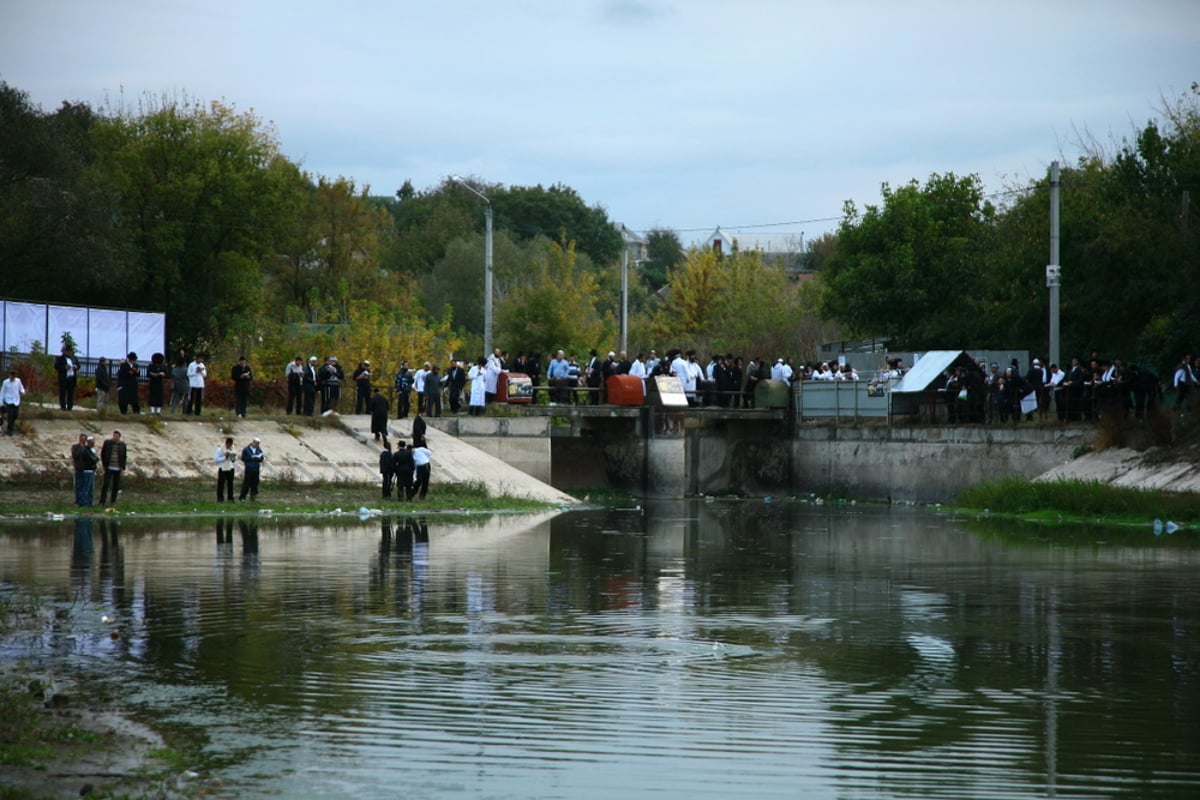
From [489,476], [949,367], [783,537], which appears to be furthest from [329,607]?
[949,367]

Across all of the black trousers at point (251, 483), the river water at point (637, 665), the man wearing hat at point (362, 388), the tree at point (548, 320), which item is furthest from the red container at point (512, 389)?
the tree at point (548, 320)

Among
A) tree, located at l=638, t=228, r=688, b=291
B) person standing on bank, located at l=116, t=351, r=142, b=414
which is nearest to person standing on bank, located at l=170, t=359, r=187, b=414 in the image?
person standing on bank, located at l=116, t=351, r=142, b=414

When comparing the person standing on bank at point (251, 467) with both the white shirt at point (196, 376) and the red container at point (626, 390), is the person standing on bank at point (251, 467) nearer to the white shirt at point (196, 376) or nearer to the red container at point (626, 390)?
the white shirt at point (196, 376)

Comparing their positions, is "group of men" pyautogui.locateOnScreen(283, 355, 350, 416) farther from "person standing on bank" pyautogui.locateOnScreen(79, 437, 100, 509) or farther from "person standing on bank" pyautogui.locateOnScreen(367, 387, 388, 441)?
"person standing on bank" pyautogui.locateOnScreen(79, 437, 100, 509)

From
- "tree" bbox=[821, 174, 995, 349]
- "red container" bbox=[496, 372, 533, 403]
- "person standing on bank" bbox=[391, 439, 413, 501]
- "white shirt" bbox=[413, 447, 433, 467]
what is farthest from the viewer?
"tree" bbox=[821, 174, 995, 349]

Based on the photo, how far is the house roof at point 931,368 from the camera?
45.0 meters

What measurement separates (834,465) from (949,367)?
588 cm

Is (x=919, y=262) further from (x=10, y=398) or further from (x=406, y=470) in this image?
(x=10, y=398)

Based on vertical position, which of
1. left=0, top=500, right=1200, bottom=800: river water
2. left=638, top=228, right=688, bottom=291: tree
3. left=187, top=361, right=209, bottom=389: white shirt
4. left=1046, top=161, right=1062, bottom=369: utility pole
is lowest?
left=0, top=500, right=1200, bottom=800: river water

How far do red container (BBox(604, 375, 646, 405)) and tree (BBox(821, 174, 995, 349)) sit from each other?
11964 mm

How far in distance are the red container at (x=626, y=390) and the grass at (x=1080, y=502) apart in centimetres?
1248

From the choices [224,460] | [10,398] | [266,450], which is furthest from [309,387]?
[10,398]

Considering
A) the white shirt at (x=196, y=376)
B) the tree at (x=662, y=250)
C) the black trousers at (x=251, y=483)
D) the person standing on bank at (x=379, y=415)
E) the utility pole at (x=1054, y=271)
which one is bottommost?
the black trousers at (x=251, y=483)

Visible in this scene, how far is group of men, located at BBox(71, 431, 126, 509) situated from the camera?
3209 centimetres
